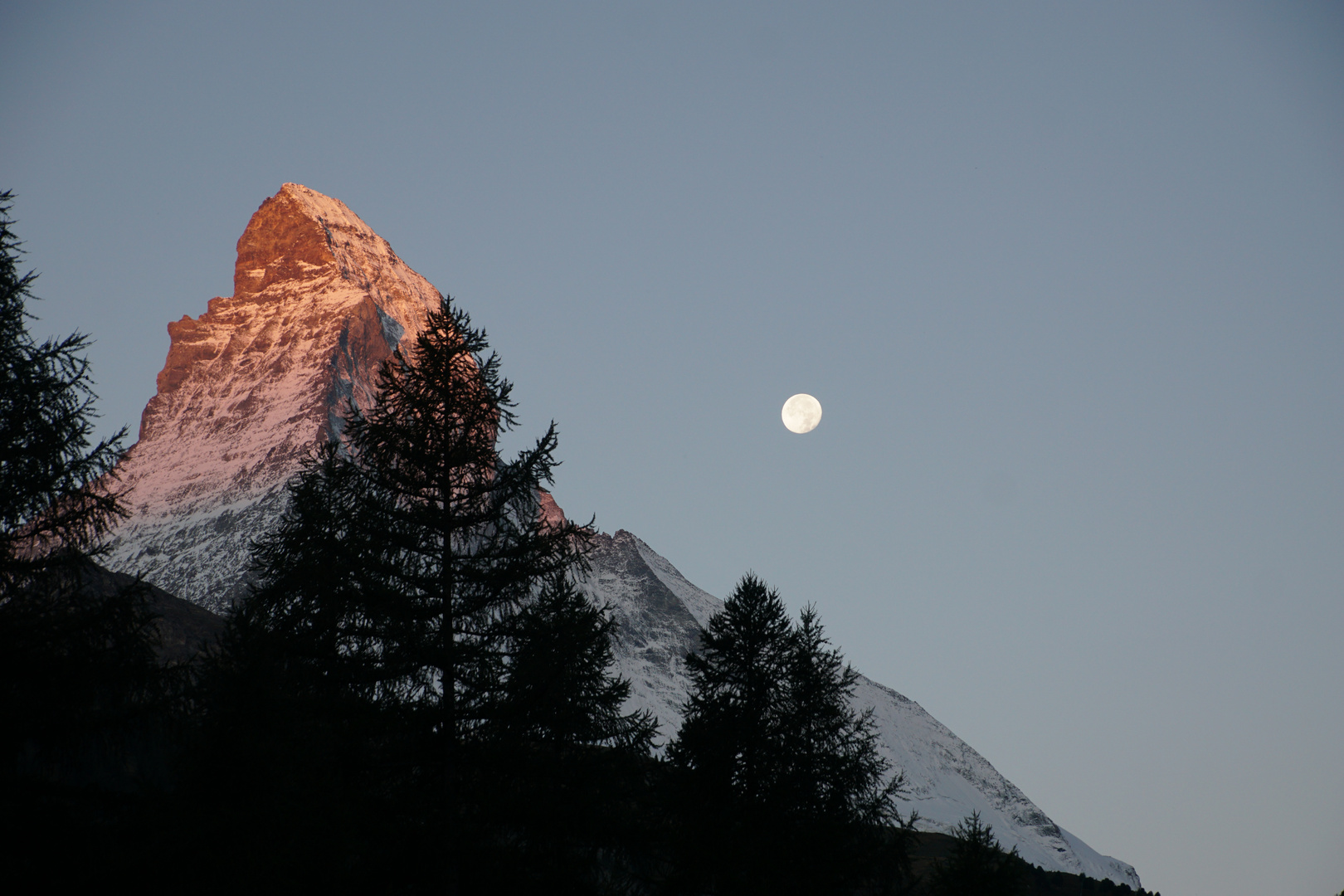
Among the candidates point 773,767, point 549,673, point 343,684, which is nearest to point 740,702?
point 773,767

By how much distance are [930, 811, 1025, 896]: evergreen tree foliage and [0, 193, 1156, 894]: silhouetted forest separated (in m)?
11.4

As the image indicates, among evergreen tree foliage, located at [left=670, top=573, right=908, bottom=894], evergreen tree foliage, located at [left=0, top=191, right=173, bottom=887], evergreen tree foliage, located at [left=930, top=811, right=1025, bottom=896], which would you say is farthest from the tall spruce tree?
evergreen tree foliage, located at [left=930, top=811, right=1025, bottom=896]

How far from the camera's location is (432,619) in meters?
13.8

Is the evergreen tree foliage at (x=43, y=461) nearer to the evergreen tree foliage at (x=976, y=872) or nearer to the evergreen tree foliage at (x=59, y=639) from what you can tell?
the evergreen tree foliage at (x=59, y=639)

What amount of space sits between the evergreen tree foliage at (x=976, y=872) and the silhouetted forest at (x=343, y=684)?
11425 mm

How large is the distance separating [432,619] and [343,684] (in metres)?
1.31

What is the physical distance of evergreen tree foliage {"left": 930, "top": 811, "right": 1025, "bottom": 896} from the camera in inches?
1078

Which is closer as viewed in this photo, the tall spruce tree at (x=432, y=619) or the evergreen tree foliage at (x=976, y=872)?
the tall spruce tree at (x=432, y=619)

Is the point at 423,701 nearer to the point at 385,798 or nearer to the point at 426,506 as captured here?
the point at 385,798

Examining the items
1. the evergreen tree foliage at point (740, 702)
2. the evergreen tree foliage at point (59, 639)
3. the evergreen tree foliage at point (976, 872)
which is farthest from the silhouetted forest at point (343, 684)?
the evergreen tree foliage at point (976, 872)

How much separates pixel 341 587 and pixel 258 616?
326cm

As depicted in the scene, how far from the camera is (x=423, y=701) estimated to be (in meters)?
13.4

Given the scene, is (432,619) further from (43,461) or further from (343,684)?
(43,461)

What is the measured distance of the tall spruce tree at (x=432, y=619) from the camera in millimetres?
13094
